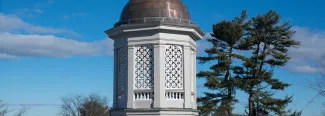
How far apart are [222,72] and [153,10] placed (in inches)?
609

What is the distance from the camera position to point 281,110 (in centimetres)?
2653

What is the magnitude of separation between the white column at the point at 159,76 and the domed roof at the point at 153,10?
97 cm

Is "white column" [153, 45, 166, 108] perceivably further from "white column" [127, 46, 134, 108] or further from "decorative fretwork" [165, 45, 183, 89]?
"white column" [127, 46, 134, 108]

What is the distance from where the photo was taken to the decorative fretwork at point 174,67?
1155 centimetres

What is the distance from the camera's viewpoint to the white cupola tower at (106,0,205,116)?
1133cm

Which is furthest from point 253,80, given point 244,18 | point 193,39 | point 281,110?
point 193,39

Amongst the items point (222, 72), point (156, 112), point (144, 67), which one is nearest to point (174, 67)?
point (144, 67)

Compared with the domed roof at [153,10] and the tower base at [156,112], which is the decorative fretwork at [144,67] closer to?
the tower base at [156,112]

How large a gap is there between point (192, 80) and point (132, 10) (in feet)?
8.33

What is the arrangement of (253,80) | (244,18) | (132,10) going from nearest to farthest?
(132,10) → (253,80) → (244,18)

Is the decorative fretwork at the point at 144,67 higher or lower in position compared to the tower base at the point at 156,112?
higher

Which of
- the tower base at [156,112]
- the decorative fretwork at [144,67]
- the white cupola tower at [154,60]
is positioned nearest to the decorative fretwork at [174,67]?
the white cupola tower at [154,60]

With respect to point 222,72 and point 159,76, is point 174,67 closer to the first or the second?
point 159,76

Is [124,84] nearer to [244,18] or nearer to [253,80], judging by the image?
[253,80]
